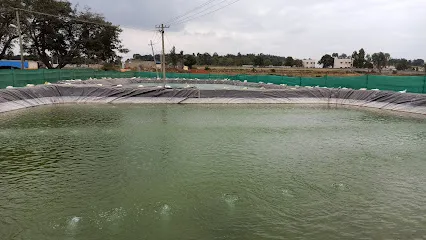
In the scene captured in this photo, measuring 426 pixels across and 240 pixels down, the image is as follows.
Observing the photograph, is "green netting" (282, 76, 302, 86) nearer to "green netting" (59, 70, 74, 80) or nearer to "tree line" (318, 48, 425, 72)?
"green netting" (59, 70, 74, 80)

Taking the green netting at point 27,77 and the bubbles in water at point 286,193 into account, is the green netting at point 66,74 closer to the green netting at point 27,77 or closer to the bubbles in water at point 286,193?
the green netting at point 27,77

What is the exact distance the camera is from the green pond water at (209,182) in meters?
4.58

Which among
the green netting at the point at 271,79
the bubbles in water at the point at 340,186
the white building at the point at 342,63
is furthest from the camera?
the white building at the point at 342,63

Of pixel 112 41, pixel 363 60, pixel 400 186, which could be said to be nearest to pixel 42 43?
pixel 112 41

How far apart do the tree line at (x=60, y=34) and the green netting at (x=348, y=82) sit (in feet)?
101

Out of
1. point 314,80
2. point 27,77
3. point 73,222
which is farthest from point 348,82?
point 27,77

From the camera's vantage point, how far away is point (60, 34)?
45719 millimetres

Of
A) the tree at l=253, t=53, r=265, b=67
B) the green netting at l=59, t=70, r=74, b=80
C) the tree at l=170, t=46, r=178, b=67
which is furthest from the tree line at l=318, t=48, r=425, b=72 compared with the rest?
the green netting at l=59, t=70, r=74, b=80

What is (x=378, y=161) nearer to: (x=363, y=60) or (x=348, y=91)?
(x=348, y=91)

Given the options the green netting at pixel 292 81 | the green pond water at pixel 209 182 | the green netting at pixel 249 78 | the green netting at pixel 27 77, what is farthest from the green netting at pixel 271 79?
the green netting at pixel 27 77

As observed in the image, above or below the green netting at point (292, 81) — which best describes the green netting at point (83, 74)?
above

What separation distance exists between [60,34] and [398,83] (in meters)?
43.9

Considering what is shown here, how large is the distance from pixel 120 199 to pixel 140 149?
3362 millimetres

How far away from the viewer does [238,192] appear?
582cm
